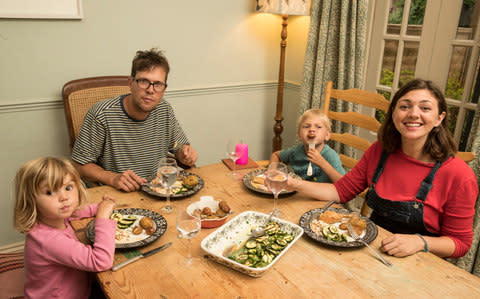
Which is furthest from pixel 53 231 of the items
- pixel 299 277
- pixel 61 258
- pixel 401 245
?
pixel 401 245

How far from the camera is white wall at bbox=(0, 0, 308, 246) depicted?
2410mm

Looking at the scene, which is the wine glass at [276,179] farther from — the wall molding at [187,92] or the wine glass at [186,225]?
the wall molding at [187,92]

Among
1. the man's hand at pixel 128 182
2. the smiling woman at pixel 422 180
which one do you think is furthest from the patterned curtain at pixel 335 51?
the man's hand at pixel 128 182

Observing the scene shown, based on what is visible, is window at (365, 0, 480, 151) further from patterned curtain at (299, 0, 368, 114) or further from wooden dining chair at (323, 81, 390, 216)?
wooden dining chair at (323, 81, 390, 216)

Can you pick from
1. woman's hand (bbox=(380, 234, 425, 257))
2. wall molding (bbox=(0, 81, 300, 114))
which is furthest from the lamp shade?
woman's hand (bbox=(380, 234, 425, 257))

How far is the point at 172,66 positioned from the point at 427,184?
210cm

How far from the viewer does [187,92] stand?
309cm

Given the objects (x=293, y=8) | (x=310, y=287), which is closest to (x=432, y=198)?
(x=310, y=287)

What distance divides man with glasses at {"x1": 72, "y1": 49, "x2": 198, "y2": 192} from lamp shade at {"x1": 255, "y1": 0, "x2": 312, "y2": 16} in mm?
1242

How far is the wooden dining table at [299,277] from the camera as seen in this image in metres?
1.10

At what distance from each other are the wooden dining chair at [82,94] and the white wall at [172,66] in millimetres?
283

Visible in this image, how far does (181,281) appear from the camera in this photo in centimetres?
113

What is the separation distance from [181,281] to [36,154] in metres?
1.89

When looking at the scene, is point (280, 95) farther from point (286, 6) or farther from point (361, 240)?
point (361, 240)
